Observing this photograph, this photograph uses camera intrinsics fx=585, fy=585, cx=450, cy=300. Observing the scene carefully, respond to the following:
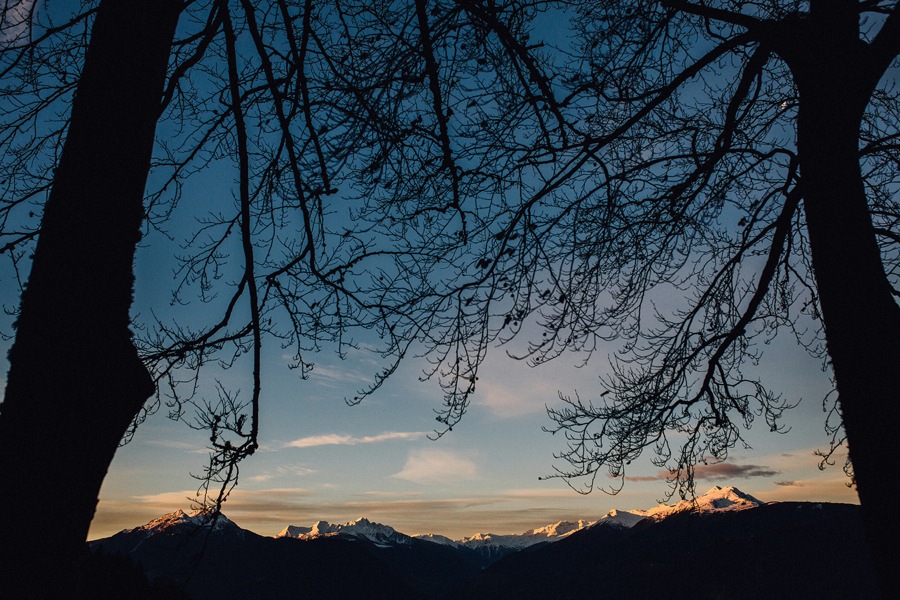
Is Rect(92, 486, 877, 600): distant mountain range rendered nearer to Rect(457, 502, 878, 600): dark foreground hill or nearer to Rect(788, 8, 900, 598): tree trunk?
Rect(457, 502, 878, 600): dark foreground hill

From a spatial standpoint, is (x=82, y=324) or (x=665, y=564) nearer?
(x=82, y=324)

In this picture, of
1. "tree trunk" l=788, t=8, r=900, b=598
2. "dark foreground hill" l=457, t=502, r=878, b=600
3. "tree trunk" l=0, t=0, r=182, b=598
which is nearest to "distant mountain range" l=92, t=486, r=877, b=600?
"dark foreground hill" l=457, t=502, r=878, b=600

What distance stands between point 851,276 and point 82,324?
4743mm

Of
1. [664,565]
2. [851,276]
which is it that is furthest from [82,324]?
[664,565]

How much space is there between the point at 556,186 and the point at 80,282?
4371 millimetres

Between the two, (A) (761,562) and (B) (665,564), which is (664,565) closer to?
(B) (665,564)

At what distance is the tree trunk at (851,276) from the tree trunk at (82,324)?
437 cm

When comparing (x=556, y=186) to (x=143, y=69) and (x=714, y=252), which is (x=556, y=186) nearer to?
(x=714, y=252)

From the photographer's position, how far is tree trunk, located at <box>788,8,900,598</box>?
383 centimetres

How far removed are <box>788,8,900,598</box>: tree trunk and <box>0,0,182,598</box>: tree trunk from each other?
437 cm

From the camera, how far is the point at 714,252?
7.02m

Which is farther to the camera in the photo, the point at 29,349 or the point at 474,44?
the point at 474,44

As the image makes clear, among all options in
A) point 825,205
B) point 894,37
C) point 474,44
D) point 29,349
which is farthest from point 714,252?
point 29,349

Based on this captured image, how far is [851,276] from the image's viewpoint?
13.9 ft
